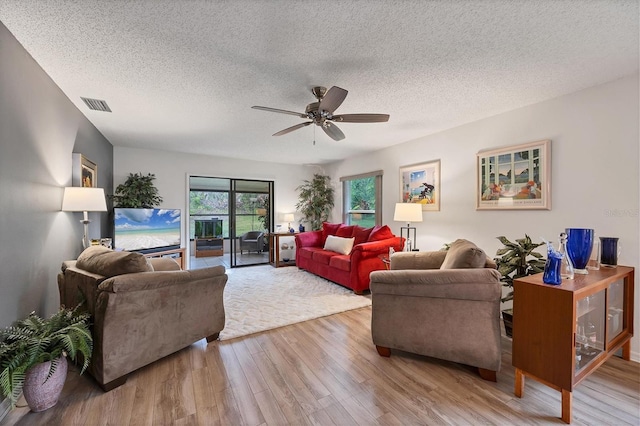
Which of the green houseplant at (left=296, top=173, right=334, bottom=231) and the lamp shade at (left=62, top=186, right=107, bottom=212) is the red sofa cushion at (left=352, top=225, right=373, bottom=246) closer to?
the green houseplant at (left=296, top=173, right=334, bottom=231)

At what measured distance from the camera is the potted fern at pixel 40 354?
4.85 feet

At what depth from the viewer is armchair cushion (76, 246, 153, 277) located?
6.21 ft

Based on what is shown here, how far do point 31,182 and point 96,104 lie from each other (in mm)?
1284

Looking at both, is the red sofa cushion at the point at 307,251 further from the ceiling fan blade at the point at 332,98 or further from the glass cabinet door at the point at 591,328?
the glass cabinet door at the point at 591,328

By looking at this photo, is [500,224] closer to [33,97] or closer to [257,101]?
[257,101]

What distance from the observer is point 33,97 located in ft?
6.73

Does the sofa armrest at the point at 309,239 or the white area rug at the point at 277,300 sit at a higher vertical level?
the sofa armrest at the point at 309,239

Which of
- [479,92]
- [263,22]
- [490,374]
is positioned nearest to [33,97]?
[263,22]

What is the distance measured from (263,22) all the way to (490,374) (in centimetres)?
284

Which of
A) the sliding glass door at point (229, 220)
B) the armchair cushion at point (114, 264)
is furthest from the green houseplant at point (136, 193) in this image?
the armchair cushion at point (114, 264)

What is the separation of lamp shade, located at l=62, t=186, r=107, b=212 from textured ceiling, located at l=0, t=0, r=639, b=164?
38.5 inches

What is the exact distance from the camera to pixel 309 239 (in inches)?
Answer: 216

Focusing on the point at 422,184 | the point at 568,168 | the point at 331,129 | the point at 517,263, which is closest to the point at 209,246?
the point at 331,129

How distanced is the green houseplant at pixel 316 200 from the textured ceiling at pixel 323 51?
3255 mm
